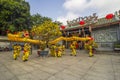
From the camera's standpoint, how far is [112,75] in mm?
7348

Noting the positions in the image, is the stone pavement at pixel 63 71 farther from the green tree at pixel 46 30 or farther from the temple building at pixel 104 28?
the temple building at pixel 104 28

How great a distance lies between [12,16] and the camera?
2712cm

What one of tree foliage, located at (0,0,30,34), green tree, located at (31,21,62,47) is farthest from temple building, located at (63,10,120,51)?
tree foliage, located at (0,0,30,34)

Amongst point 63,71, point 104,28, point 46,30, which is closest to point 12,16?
point 46,30

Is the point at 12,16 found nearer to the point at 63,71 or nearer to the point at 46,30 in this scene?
the point at 46,30

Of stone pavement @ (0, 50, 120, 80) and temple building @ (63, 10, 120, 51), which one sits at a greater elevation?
temple building @ (63, 10, 120, 51)

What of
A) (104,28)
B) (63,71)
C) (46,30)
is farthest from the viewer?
(104,28)

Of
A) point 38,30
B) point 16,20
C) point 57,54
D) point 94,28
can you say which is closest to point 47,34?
point 38,30

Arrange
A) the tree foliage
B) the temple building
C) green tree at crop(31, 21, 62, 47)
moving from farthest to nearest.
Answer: the tree foliage
the temple building
green tree at crop(31, 21, 62, 47)

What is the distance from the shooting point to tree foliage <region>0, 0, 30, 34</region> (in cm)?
2602

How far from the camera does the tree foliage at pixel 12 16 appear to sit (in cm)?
2602

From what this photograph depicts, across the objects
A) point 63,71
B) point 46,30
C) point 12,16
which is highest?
point 12,16

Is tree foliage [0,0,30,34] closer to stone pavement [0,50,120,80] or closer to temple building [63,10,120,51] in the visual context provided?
temple building [63,10,120,51]

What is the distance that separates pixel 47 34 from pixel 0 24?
1450cm
